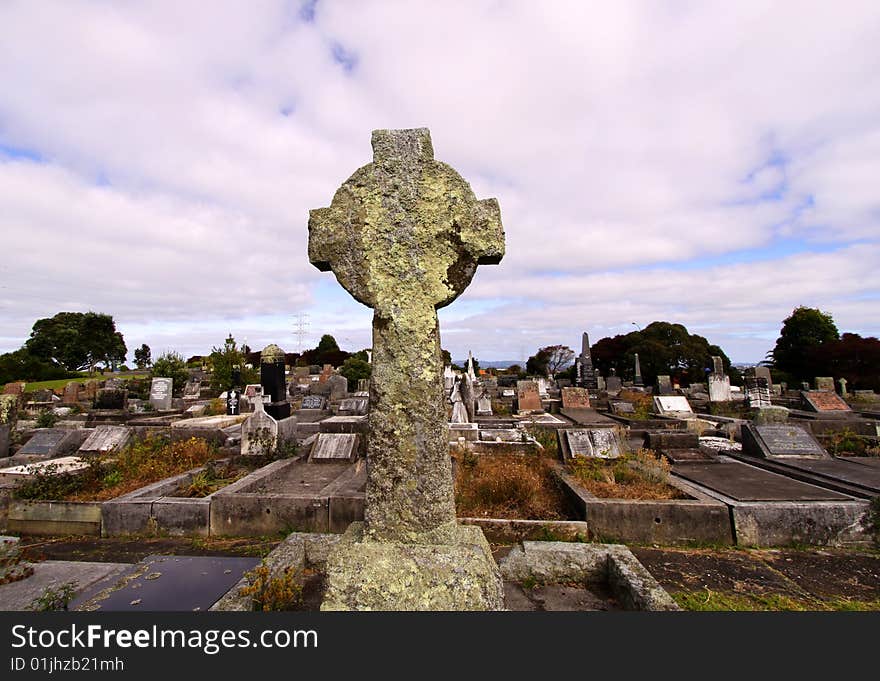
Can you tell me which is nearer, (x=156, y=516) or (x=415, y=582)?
(x=415, y=582)

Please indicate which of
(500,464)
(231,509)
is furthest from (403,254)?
(500,464)

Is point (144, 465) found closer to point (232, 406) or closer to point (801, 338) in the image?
point (232, 406)

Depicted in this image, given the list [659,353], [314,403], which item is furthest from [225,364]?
[659,353]

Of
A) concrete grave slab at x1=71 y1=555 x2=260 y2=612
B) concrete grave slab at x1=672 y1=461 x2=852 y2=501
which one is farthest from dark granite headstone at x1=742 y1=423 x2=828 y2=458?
concrete grave slab at x1=71 y1=555 x2=260 y2=612

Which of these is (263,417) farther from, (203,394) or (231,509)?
(203,394)

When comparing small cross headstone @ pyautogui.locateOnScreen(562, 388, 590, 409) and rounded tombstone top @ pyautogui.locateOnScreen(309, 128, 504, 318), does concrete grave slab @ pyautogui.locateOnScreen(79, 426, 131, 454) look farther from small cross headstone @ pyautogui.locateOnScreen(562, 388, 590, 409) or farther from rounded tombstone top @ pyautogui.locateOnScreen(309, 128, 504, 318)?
small cross headstone @ pyautogui.locateOnScreen(562, 388, 590, 409)

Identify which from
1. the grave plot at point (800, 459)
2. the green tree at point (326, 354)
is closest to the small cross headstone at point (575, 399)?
the grave plot at point (800, 459)

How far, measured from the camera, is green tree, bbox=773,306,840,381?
32.2m

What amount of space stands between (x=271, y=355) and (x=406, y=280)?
12034mm

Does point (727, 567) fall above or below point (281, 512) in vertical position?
below

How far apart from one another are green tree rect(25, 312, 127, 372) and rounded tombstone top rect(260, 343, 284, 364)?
5112 cm

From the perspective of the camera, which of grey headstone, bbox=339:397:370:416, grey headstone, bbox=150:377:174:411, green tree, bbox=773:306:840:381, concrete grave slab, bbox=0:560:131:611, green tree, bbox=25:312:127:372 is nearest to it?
concrete grave slab, bbox=0:560:131:611

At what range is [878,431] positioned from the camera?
996 centimetres

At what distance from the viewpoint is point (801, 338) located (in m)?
33.7
